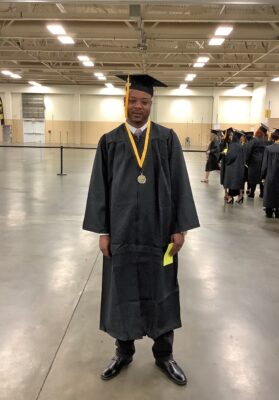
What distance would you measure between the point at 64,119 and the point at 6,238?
26585 mm

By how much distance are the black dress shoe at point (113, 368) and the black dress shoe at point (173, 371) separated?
24cm

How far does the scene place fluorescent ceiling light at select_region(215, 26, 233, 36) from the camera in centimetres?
1214

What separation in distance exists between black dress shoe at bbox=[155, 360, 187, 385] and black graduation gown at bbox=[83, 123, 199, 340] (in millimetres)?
279

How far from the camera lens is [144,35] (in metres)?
13.6

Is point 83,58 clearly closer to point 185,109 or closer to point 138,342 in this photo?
point 185,109

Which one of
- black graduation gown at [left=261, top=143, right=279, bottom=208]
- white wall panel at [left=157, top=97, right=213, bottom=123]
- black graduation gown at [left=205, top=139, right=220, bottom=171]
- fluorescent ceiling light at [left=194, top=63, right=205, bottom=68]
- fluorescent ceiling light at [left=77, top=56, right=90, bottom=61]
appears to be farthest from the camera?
white wall panel at [left=157, top=97, right=213, bottom=123]

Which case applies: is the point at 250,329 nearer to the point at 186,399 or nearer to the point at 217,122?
the point at 186,399

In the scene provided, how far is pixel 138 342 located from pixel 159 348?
439mm

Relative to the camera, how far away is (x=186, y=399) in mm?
2248

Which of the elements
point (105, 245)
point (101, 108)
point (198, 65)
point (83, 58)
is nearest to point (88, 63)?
point (83, 58)

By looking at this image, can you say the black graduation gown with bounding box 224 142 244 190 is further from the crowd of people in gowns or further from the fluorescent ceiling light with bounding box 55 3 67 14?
the fluorescent ceiling light with bounding box 55 3 67 14

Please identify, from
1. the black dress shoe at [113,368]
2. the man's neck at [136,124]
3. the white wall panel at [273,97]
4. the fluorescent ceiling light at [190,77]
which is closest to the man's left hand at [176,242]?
the man's neck at [136,124]

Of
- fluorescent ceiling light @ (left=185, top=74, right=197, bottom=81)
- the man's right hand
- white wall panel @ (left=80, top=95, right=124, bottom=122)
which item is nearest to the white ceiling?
fluorescent ceiling light @ (left=185, top=74, right=197, bottom=81)

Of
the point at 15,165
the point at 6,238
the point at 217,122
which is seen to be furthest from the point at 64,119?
the point at 6,238
